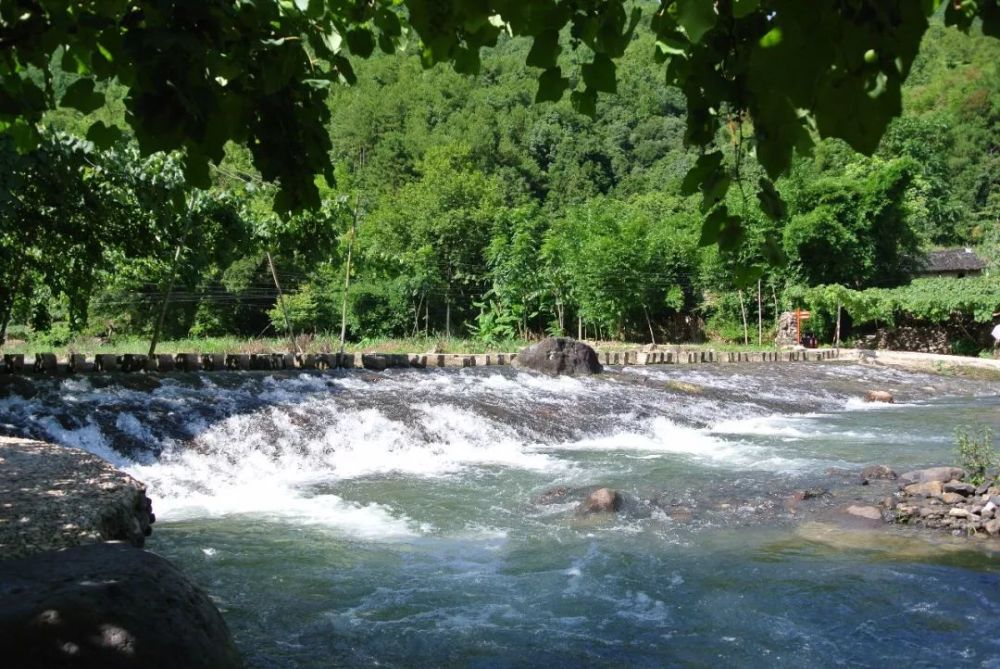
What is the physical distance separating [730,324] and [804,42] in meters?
33.0

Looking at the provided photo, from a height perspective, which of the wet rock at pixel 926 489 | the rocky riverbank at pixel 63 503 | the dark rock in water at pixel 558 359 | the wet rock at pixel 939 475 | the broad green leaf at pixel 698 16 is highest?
the broad green leaf at pixel 698 16

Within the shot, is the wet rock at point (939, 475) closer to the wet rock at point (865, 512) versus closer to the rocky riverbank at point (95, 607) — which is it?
the wet rock at point (865, 512)

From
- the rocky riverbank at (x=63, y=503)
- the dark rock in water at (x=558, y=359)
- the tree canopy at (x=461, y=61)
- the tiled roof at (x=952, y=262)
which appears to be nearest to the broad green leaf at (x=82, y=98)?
the tree canopy at (x=461, y=61)

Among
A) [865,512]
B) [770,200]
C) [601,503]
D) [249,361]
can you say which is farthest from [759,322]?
[770,200]

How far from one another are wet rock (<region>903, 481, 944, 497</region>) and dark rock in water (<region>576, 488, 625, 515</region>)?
269cm

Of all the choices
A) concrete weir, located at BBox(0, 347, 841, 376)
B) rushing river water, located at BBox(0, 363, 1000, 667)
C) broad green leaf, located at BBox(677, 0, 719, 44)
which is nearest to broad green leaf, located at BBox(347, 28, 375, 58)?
broad green leaf, located at BBox(677, 0, 719, 44)

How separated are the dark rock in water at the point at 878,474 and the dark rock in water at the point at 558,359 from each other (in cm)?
844

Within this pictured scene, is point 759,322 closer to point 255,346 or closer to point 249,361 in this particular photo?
point 255,346

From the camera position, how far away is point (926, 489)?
25.0 feet

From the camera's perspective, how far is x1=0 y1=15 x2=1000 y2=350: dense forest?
Answer: 1041 cm

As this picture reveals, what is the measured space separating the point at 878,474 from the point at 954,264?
1290 inches

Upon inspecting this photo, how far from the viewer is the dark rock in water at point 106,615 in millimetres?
2842

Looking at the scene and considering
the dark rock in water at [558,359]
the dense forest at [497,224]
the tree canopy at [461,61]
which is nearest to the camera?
the tree canopy at [461,61]

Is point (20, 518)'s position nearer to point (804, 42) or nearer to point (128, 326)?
point (804, 42)
